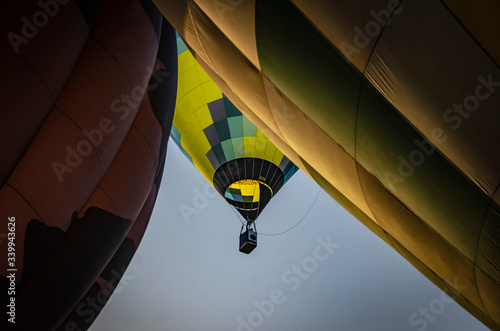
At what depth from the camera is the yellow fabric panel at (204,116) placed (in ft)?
24.4

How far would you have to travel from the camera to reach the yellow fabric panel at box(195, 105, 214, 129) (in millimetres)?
7445

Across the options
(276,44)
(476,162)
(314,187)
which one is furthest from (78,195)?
(314,187)

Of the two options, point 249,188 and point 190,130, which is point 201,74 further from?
point 249,188

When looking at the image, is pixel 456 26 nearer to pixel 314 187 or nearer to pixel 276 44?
pixel 276 44

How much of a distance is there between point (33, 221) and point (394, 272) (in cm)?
1480

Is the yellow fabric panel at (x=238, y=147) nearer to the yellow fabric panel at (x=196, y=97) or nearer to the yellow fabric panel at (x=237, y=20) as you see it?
the yellow fabric panel at (x=196, y=97)

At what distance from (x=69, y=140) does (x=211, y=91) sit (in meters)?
4.27

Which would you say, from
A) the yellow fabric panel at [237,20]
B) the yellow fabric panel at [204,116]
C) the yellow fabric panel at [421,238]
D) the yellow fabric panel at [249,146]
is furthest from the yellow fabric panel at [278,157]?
the yellow fabric panel at [237,20]

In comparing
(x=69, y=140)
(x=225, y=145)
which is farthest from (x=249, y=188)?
(x=69, y=140)

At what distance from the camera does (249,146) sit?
8047 millimetres

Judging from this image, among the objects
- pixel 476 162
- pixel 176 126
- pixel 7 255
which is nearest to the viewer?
pixel 476 162

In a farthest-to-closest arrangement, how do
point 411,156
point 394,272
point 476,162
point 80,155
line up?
point 394,272 → point 80,155 → point 411,156 → point 476,162

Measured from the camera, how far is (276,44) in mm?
2619

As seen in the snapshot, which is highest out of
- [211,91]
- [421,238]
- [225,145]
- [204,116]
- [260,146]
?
[211,91]
